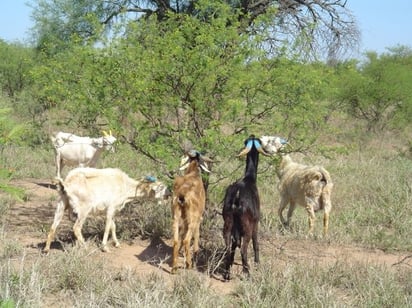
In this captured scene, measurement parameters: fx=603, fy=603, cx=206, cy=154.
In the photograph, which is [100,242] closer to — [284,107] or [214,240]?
[214,240]

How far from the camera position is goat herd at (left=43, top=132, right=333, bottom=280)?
22.6 ft

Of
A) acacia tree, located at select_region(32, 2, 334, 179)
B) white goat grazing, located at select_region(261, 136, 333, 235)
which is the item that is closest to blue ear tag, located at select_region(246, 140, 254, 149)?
acacia tree, located at select_region(32, 2, 334, 179)

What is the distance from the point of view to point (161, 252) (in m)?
7.84

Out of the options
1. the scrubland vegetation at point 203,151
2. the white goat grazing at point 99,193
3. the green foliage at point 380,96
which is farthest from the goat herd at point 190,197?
the green foliage at point 380,96

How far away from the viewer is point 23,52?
23.9 m

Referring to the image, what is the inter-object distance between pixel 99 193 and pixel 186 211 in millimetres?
1409

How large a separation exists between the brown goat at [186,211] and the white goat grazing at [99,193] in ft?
3.40

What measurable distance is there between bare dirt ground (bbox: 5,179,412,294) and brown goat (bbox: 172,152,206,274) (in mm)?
298

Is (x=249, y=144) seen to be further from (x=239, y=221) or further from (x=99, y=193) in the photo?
(x=99, y=193)

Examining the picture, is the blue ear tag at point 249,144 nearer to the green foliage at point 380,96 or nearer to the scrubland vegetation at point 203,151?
the scrubland vegetation at point 203,151

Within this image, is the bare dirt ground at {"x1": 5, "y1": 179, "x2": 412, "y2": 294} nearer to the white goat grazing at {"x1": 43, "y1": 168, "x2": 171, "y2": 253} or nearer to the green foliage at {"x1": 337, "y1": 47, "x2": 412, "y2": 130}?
the white goat grazing at {"x1": 43, "y1": 168, "x2": 171, "y2": 253}

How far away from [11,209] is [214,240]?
3.76 meters

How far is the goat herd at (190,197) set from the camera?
22.6ft

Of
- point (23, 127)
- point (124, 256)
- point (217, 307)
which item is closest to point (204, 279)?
point (217, 307)
